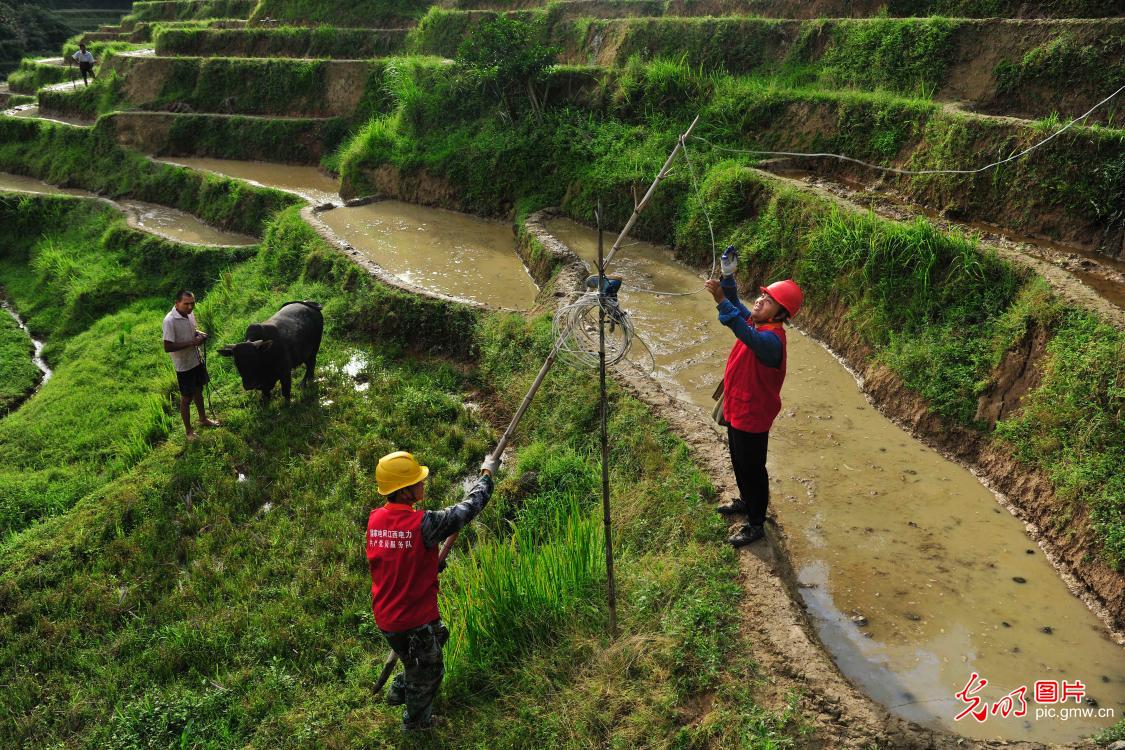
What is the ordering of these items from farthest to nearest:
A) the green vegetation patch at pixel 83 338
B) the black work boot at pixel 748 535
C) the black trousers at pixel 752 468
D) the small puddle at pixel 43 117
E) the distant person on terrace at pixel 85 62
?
the distant person on terrace at pixel 85 62, the small puddle at pixel 43 117, the green vegetation patch at pixel 83 338, the black work boot at pixel 748 535, the black trousers at pixel 752 468

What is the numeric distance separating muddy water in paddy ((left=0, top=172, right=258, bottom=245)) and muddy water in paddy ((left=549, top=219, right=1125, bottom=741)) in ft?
39.3

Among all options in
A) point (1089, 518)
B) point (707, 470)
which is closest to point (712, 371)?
point (707, 470)

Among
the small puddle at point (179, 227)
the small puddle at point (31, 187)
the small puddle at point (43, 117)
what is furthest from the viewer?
the small puddle at point (43, 117)

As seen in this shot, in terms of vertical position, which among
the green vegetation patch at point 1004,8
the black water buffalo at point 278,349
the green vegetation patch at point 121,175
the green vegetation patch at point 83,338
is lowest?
the green vegetation patch at point 83,338

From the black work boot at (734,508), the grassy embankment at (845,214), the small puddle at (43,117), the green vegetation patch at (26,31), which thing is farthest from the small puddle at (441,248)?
the green vegetation patch at (26,31)

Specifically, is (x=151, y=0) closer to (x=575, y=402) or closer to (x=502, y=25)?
(x=502, y=25)

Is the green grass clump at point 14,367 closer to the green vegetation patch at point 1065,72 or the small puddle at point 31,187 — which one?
the small puddle at point 31,187

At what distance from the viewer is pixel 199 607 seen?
609 cm

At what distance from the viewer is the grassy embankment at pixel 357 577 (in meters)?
4.48

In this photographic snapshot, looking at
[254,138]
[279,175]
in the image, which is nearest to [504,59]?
[279,175]

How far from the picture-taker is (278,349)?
27.9 feet

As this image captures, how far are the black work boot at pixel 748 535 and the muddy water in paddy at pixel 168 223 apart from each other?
1327 cm

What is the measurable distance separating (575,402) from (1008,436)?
3.78 meters

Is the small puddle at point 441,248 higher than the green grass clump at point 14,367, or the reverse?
the small puddle at point 441,248
